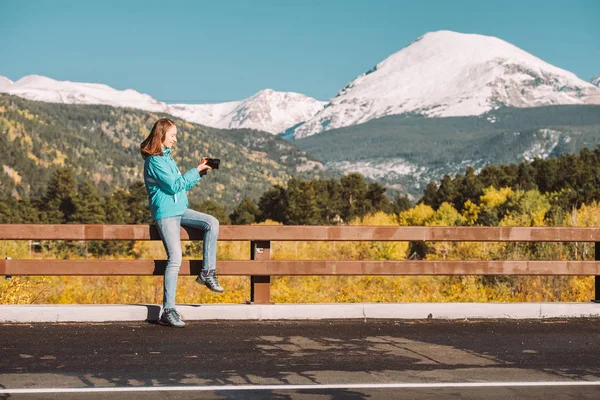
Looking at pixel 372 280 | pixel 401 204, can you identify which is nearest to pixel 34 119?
pixel 401 204

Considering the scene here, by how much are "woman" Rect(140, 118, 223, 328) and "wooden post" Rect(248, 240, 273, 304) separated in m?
0.60

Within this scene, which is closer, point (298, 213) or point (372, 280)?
point (372, 280)

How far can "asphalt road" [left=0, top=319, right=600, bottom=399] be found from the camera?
6.30m

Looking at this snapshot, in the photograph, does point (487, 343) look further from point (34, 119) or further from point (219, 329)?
point (34, 119)

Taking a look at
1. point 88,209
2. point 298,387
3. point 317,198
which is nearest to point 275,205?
point 317,198

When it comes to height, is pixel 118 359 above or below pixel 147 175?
below

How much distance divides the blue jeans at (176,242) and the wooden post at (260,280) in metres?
0.58

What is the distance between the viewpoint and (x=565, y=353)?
785 centimetres

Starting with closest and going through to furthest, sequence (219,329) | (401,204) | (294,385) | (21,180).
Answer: (294,385)
(219,329)
(401,204)
(21,180)

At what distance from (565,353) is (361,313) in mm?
2454

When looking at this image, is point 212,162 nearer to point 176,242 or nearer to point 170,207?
point 170,207

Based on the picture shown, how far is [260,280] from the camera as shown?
978 cm

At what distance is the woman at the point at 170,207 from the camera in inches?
351

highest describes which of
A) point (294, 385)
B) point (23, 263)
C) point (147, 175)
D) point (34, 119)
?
point (34, 119)
